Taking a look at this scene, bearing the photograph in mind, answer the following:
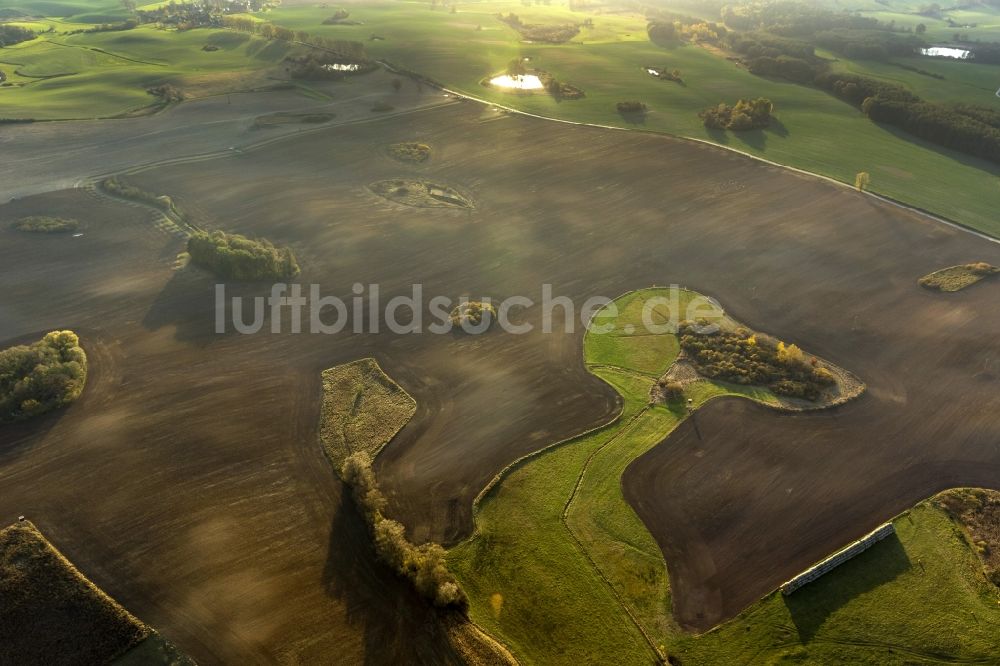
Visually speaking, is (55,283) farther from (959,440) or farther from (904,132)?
(904,132)

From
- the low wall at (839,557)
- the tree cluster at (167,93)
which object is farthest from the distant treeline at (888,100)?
the tree cluster at (167,93)

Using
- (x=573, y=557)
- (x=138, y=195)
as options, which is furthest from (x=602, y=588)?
(x=138, y=195)

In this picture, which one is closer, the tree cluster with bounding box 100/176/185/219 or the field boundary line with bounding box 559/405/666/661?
the field boundary line with bounding box 559/405/666/661

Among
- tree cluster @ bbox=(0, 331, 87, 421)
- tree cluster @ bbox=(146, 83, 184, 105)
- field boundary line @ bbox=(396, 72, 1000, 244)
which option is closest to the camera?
tree cluster @ bbox=(0, 331, 87, 421)

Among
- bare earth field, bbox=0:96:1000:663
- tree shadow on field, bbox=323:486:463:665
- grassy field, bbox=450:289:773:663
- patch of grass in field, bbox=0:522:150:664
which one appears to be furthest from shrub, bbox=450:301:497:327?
patch of grass in field, bbox=0:522:150:664

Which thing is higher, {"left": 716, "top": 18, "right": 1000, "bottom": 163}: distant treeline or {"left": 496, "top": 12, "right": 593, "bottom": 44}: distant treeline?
{"left": 496, "top": 12, "right": 593, "bottom": 44}: distant treeline

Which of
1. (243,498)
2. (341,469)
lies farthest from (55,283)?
(341,469)

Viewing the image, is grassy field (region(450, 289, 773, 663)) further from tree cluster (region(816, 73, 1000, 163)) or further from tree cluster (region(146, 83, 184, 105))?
tree cluster (region(146, 83, 184, 105))

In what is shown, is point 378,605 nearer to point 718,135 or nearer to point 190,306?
point 190,306
